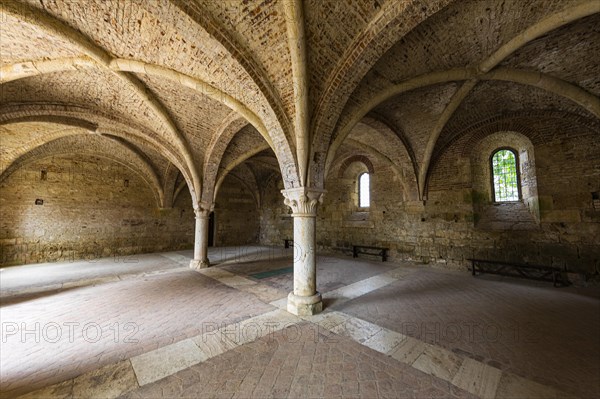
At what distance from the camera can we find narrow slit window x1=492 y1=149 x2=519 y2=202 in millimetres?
7047

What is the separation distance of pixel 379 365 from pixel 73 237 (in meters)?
11.8

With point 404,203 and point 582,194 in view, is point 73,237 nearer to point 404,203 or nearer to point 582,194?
point 404,203

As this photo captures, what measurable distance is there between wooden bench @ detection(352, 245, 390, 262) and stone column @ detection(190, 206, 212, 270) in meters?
5.61

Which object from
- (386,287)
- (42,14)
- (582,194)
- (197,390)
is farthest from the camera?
(582,194)

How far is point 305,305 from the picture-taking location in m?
3.82

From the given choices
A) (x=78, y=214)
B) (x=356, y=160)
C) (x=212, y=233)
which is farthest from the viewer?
(x=212, y=233)

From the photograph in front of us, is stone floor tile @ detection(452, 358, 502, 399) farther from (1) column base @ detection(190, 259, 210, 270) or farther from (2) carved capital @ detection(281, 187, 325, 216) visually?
(1) column base @ detection(190, 259, 210, 270)

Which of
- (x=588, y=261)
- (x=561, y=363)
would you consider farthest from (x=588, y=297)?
(x=561, y=363)

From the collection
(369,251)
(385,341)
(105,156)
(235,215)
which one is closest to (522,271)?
(369,251)

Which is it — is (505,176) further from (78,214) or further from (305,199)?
(78,214)

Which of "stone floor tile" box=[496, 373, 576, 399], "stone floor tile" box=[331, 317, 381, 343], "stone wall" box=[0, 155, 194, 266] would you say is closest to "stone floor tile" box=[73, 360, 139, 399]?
"stone floor tile" box=[331, 317, 381, 343]

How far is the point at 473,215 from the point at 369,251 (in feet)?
12.3

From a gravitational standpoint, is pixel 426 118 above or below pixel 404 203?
above

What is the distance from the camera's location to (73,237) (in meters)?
9.00
